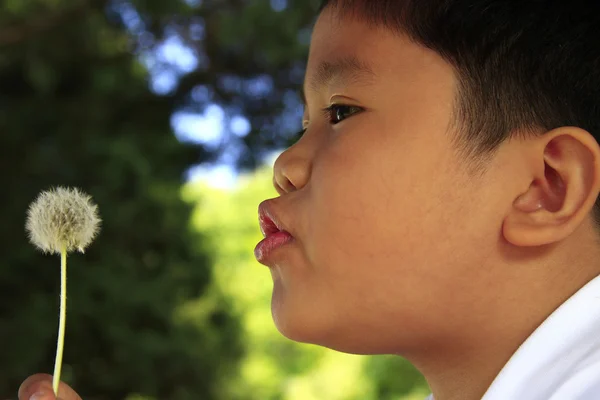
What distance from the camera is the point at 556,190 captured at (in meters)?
0.79

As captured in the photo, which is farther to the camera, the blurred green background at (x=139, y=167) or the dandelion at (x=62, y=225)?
the blurred green background at (x=139, y=167)

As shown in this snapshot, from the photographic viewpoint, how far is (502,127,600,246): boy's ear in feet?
2.57

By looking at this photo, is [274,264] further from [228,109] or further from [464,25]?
[228,109]

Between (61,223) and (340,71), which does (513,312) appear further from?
(61,223)

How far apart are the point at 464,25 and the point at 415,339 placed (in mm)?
320

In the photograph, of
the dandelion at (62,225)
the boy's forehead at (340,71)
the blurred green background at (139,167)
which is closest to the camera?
the dandelion at (62,225)

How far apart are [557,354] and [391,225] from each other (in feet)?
0.64

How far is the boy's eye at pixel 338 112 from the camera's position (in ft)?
2.74

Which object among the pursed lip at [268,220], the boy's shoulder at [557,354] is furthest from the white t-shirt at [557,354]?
the pursed lip at [268,220]

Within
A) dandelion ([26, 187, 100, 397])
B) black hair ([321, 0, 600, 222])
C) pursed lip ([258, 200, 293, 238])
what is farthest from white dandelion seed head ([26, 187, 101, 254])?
black hair ([321, 0, 600, 222])

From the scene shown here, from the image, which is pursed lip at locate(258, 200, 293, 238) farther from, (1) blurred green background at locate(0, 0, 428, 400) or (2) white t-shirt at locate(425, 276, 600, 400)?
(1) blurred green background at locate(0, 0, 428, 400)

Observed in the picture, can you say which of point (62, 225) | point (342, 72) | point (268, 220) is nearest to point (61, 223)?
point (62, 225)

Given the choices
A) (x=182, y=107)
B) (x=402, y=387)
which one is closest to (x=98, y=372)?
(x=182, y=107)

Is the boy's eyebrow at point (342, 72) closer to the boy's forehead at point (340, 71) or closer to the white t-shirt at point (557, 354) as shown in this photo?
the boy's forehead at point (340, 71)
